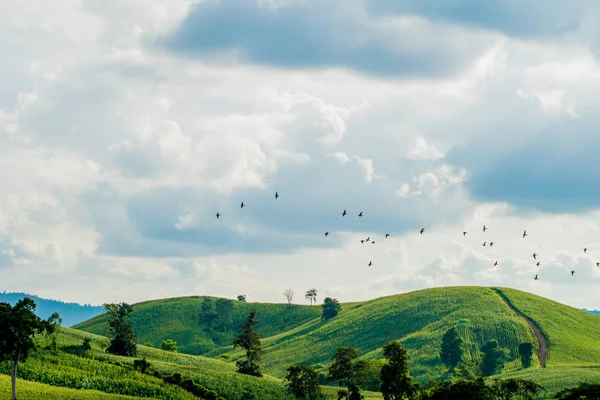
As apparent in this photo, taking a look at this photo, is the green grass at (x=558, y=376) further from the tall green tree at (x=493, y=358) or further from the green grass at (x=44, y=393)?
the green grass at (x=44, y=393)

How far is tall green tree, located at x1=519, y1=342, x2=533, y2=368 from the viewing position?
617 feet

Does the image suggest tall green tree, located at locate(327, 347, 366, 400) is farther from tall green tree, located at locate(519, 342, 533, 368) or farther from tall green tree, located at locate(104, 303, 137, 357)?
tall green tree, located at locate(519, 342, 533, 368)

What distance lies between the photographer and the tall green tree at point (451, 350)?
7392 inches

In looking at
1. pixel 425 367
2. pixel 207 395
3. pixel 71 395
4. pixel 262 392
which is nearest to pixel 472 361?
pixel 425 367

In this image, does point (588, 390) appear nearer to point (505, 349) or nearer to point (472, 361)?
point (472, 361)

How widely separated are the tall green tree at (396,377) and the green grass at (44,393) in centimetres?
3889

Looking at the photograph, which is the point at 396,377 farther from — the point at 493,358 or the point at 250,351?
the point at 493,358

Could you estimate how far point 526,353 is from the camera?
189875mm

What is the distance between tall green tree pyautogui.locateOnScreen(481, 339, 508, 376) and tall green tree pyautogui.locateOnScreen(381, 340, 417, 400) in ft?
262

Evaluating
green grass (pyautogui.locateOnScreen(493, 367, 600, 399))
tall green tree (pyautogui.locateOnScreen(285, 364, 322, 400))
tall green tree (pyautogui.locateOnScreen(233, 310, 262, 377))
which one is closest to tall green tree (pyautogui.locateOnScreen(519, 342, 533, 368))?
green grass (pyautogui.locateOnScreen(493, 367, 600, 399))

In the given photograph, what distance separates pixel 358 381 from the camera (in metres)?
136

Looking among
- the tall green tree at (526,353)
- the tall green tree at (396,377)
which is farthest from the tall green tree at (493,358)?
the tall green tree at (396,377)

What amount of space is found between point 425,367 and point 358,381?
56.0 m

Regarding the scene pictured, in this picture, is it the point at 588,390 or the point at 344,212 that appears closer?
the point at 588,390
